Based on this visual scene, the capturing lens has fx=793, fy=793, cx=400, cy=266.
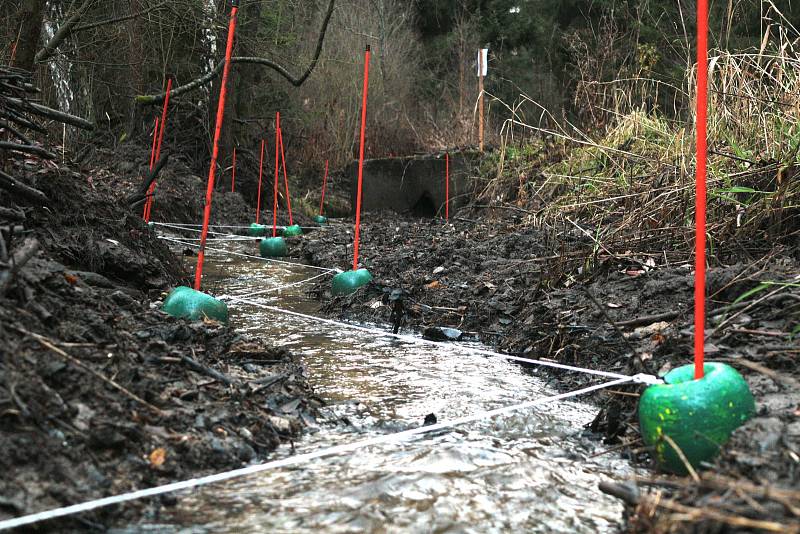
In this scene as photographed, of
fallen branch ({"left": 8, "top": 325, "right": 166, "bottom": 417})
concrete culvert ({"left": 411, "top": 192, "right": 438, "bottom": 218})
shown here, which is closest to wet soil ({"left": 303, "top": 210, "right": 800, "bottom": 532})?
fallen branch ({"left": 8, "top": 325, "right": 166, "bottom": 417})

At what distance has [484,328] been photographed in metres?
5.27

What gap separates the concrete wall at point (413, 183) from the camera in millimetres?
14195

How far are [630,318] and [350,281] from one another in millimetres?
2544

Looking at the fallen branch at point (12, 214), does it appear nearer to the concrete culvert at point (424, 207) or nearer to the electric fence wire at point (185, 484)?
the electric fence wire at point (185, 484)

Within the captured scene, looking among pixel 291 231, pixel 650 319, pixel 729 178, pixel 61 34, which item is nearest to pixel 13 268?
pixel 650 319

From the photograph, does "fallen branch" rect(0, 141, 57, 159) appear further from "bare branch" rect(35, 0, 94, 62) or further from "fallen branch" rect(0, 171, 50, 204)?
"bare branch" rect(35, 0, 94, 62)

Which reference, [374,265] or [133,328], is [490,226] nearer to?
[374,265]

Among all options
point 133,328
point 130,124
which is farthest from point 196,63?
point 133,328

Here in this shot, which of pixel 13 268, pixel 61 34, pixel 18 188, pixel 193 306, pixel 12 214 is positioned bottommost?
pixel 193 306

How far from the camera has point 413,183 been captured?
1566cm

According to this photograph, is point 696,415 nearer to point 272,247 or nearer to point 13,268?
point 13,268

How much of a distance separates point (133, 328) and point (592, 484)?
2.08 meters

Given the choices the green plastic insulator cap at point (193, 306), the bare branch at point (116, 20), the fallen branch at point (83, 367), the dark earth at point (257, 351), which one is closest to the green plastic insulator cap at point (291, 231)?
the bare branch at point (116, 20)

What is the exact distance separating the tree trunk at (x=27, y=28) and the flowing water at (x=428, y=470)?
4.37 m
